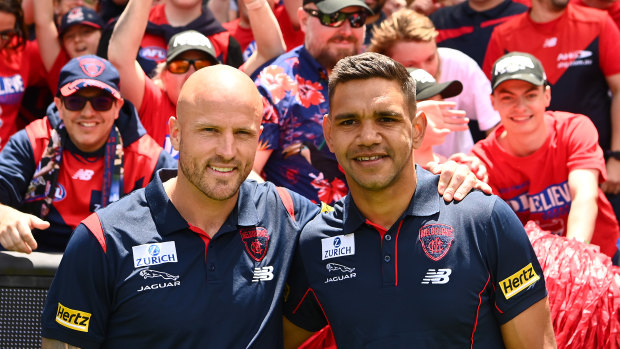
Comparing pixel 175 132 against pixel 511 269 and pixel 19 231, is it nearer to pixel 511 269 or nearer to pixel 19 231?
pixel 19 231

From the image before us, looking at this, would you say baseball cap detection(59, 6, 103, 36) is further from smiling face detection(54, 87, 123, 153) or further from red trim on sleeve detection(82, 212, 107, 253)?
red trim on sleeve detection(82, 212, 107, 253)

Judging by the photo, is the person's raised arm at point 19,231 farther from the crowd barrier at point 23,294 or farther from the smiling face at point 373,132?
the smiling face at point 373,132

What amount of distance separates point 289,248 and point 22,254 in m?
1.51

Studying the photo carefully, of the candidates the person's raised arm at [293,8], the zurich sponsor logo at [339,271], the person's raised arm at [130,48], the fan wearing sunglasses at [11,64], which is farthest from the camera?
the person's raised arm at [293,8]

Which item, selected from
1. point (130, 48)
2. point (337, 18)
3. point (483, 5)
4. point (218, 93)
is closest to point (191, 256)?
point (218, 93)

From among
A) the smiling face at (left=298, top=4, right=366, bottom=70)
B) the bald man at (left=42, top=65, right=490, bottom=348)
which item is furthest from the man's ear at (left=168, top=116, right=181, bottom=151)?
the smiling face at (left=298, top=4, right=366, bottom=70)

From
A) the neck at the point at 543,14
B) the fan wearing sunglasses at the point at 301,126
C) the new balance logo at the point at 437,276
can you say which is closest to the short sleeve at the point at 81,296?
the new balance logo at the point at 437,276

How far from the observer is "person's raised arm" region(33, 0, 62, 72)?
18.5 ft

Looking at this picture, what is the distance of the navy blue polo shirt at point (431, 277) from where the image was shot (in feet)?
9.19

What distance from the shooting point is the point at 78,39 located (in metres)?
5.72

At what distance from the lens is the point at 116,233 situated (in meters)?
2.87

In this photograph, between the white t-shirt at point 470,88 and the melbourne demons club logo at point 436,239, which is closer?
the melbourne demons club logo at point 436,239

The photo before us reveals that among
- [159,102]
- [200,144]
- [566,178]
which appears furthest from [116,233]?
[566,178]

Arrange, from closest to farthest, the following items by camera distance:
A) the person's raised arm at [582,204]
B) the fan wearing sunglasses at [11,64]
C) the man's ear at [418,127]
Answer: the man's ear at [418,127]
the person's raised arm at [582,204]
the fan wearing sunglasses at [11,64]
